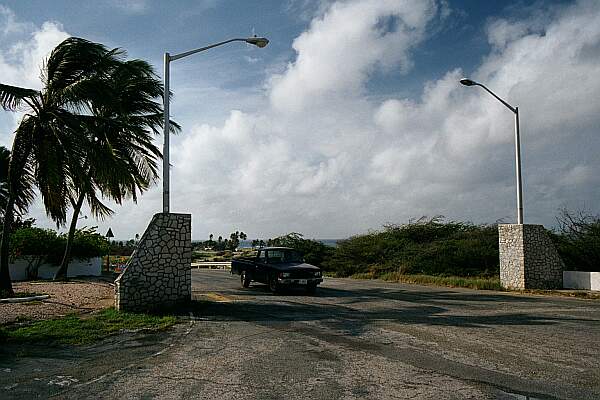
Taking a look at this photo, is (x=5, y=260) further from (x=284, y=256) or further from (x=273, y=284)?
(x=284, y=256)

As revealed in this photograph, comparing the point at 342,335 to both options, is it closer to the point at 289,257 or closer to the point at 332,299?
the point at 332,299

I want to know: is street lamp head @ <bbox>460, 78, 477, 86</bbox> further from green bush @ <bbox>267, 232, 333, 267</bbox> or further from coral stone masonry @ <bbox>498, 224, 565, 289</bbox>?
green bush @ <bbox>267, 232, 333, 267</bbox>

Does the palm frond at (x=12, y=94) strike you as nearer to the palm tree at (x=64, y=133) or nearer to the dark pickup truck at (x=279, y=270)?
the palm tree at (x=64, y=133)

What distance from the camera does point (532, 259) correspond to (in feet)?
67.0

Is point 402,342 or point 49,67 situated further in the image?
point 49,67

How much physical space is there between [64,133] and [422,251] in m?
19.9

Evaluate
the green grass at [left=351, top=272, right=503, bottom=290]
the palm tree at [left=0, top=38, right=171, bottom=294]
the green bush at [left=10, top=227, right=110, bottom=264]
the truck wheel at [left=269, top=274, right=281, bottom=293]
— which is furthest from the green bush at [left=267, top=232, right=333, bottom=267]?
the palm tree at [left=0, top=38, right=171, bottom=294]

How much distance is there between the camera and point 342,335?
1084 centimetres

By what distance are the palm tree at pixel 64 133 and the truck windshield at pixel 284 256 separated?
20.7 ft

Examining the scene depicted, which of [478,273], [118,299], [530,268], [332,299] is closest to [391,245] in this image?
[478,273]

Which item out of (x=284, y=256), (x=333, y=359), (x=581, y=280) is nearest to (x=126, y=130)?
(x=284, y=256)

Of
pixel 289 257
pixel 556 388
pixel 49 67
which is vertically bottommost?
pixel 556 388

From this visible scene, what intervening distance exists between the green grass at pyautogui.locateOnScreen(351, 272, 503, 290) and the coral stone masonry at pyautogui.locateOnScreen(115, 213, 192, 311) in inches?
510

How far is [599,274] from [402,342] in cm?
1283
